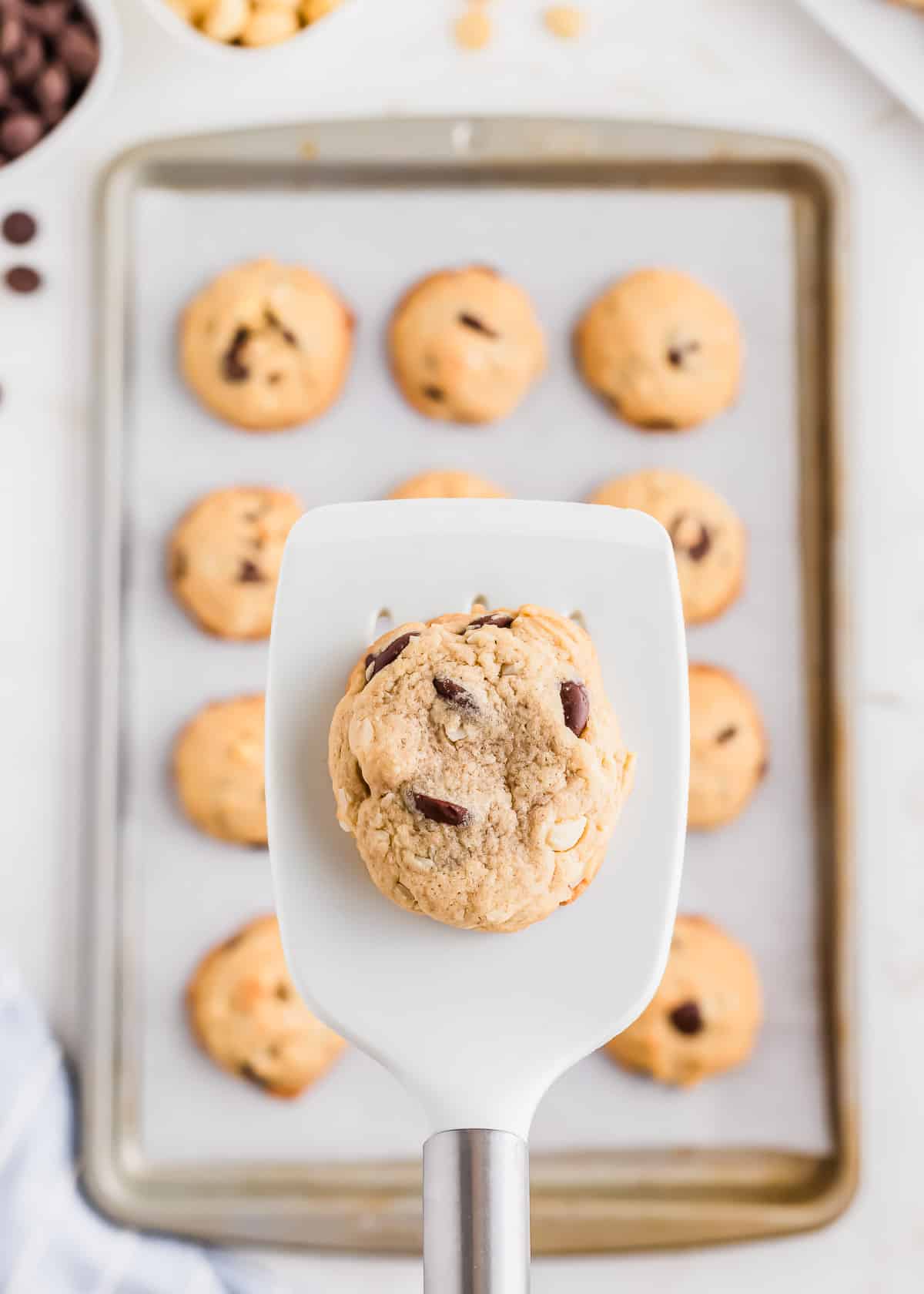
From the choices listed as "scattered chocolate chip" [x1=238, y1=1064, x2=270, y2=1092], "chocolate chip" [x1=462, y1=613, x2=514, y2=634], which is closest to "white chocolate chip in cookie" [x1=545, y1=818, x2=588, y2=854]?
"chocolate chip" [x1=462, y1=613, x2=514, y2=634]

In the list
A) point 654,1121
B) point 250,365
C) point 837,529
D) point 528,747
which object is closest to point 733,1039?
point 654,1121

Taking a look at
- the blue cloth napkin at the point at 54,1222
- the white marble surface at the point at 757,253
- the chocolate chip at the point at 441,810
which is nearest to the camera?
the chocolate chip at the point at 441,810

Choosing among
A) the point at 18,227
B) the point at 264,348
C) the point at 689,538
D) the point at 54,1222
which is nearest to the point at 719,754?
the point at 689,538

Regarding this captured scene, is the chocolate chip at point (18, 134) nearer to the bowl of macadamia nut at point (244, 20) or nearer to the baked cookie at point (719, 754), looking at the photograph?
the bowl of macadamia nut at point (244, 20)

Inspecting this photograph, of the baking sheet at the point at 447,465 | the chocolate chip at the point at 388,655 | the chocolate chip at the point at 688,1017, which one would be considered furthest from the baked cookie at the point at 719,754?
the chocolate chip at the point at 388,655

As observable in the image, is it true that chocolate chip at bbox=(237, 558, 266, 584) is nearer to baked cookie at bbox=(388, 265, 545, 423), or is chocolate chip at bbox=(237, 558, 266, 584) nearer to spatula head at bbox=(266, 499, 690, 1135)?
baked cookie at bbox=(388, 265, 545, 423)

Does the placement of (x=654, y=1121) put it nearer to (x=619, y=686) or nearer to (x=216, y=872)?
(x=216, y=872)
